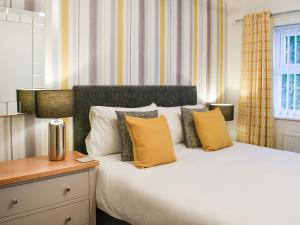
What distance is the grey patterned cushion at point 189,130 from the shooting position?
274cm

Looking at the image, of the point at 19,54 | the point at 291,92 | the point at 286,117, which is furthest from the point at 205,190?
the point at 291,92

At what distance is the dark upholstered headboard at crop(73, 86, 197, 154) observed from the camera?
2.48 meters

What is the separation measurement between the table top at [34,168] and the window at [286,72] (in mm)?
2571

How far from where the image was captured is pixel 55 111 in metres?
1.99

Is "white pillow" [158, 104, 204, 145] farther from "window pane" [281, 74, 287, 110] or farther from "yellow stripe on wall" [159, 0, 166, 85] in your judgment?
"window pane" [281, 74, 287, 110]

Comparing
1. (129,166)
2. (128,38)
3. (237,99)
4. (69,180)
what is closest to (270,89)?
(237,99)

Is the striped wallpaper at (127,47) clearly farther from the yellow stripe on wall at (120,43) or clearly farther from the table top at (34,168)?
the table top at (34,168)

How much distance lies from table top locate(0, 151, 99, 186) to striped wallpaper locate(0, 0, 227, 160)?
206 millimetres

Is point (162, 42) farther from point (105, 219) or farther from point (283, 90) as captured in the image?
point (105, 219)

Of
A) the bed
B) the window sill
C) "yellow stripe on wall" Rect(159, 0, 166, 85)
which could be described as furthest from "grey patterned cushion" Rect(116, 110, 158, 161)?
the window sill

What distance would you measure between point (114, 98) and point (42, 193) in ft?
3.65

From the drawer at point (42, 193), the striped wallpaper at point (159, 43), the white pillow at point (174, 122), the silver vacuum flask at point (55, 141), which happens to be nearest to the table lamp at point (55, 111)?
the silver vacuum flask at point (55, 141)

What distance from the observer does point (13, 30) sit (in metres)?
2.11

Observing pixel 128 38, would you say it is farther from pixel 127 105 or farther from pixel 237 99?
pixel 237 99
